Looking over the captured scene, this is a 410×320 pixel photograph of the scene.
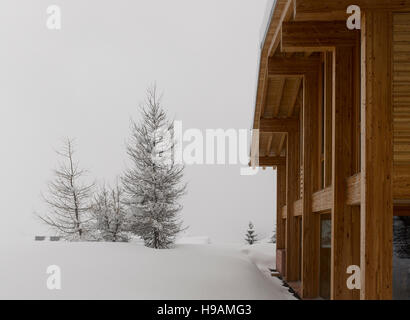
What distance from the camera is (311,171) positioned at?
11.9 meters

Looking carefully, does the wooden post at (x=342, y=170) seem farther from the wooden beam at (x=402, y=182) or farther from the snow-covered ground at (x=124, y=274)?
the snow-covered ground at (x=124, y=274)

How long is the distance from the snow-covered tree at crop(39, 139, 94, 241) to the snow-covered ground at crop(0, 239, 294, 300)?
35.3 feet

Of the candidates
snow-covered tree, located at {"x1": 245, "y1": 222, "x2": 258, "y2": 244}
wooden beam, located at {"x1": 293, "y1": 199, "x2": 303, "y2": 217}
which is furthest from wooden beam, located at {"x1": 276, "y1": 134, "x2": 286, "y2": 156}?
snow-covered tree, located at {"x1": 245, "y1": 222, "x2": 258, "y2": 244}

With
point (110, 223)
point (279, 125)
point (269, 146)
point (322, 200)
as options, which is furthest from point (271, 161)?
point (322, 200)

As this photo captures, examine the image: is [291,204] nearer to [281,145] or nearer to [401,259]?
[281,145]

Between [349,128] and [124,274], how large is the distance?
286 inches

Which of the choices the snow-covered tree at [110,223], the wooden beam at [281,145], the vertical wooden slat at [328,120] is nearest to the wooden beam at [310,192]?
the vertical wooden slat at [328,120]

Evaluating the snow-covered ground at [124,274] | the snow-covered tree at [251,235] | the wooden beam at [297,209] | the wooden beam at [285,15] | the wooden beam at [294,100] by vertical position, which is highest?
the wooden beam at [285,15]

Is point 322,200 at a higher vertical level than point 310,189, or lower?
lower

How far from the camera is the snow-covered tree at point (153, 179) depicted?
66.8ft

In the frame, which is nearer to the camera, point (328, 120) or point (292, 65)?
point (328, 120)

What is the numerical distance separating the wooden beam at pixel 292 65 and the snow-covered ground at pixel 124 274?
533cm

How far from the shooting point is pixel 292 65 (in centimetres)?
1195
